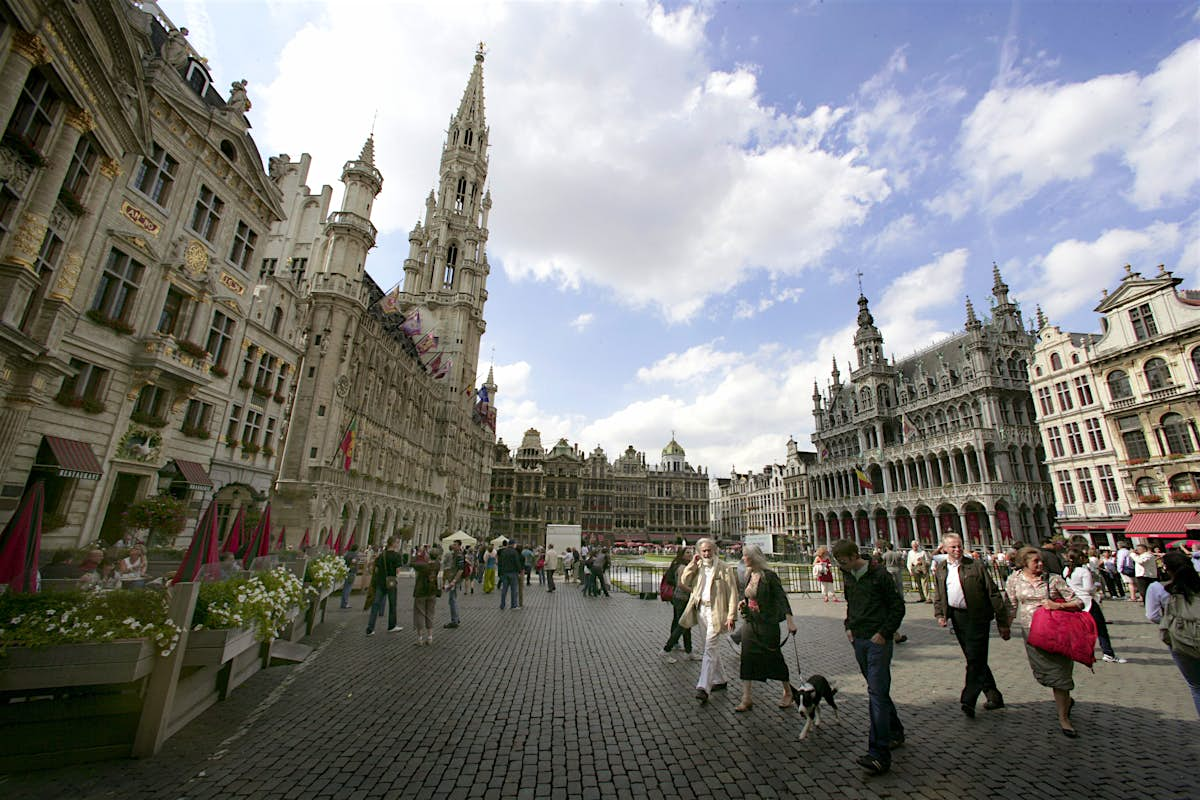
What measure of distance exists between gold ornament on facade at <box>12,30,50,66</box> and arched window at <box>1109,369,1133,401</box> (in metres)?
47.6

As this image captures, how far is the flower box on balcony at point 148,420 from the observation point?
49.8 ft

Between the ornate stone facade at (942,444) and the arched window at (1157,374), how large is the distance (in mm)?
13747

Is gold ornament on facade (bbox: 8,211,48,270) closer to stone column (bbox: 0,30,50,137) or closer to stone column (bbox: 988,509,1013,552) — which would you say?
stone column (bbox: 0,30,50,137)

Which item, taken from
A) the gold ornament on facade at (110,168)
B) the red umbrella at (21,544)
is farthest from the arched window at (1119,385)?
→ the gold ornament on facade at (110,168)

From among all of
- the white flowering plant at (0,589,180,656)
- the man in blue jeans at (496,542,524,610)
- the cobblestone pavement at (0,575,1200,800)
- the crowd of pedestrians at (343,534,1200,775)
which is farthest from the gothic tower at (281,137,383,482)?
the crowd of pedestrians at (343,534,1200,775)

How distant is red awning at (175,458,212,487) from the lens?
1711cm

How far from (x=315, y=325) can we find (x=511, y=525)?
58.6 m

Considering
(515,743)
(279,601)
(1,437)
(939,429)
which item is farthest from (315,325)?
(939,429)

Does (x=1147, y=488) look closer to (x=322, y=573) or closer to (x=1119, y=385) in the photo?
(x=1119, y=385)

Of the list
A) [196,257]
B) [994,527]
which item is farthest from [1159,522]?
Answer: [196,257]

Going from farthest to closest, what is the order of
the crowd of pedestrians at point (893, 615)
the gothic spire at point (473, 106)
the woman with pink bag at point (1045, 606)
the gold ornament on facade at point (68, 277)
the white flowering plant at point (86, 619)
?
the gothic spire at point (473, 106) < the gold ornament on facade at point (68, 277) < the woman with pink bag at point (1045, 606) < the crowd of pedestrians at point (893, 615) < the white flowering plant at point (86, 619)

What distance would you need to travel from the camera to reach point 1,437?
10.4 metres

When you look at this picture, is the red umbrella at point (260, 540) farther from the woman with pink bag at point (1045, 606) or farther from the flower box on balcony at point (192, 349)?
the woman with pink bag at point (1045, 606)

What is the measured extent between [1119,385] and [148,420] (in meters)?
49.0
